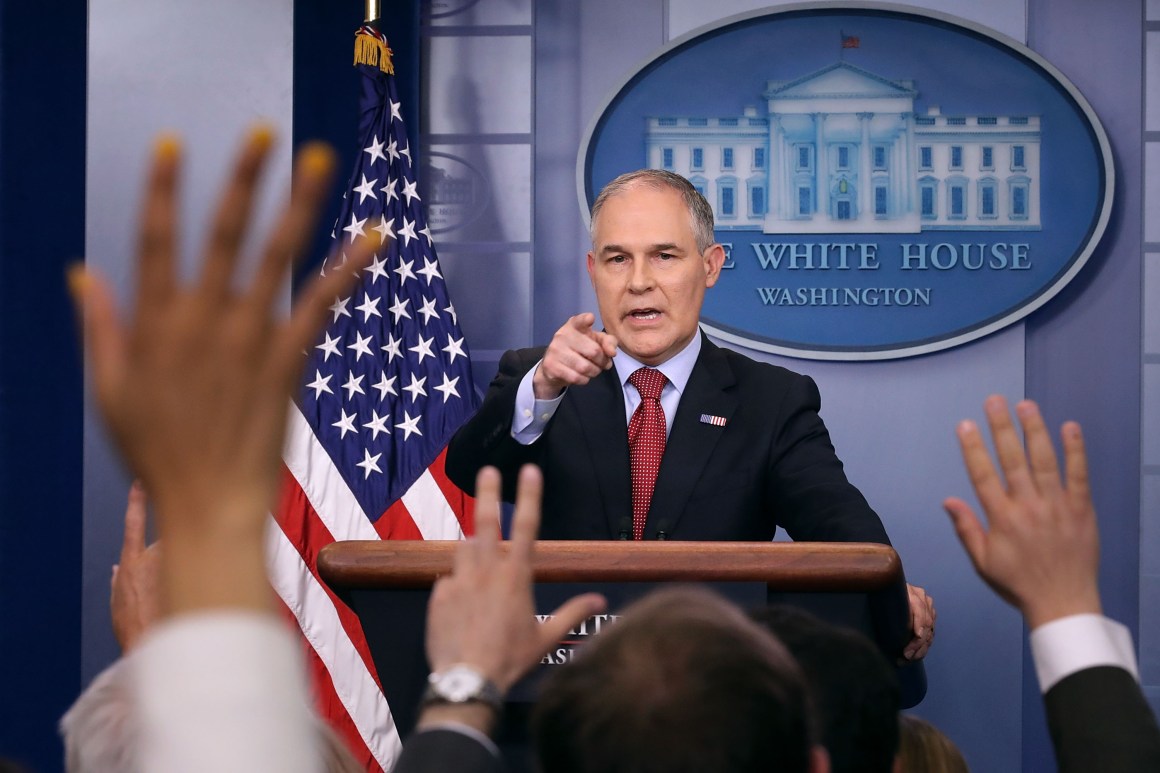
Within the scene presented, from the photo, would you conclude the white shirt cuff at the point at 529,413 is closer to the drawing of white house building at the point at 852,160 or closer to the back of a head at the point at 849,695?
the back of a head at the point at 849,695

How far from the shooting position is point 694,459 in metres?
2.14

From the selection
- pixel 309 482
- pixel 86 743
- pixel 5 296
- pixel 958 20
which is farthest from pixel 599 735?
pixel 958 20

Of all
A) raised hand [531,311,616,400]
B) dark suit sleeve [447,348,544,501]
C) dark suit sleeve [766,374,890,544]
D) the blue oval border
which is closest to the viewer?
raised hand [531,311,616,400]

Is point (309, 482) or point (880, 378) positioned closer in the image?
Result: point (309, 482)

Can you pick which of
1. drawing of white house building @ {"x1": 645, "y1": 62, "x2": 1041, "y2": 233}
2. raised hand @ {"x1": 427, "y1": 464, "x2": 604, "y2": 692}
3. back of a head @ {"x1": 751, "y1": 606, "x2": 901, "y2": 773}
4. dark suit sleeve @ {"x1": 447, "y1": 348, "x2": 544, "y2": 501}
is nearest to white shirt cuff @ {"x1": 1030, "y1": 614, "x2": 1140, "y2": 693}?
back of a head @ {"x1": 751, "y1": 606, "x2": 901, "y2": 773}

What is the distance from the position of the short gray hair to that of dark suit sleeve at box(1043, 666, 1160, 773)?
1.63m

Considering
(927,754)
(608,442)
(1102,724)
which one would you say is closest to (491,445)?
(608,442)

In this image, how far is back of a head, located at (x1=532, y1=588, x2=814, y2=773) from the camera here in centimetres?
68

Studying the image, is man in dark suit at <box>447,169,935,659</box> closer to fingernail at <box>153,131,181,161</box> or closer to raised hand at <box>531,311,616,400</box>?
raised hand at <box>531,311,616,400</box>

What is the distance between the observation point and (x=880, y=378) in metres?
3.59

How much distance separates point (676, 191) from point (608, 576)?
1.20 metres

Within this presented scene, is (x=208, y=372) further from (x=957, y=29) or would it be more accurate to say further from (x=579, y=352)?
(x=957, y=29)

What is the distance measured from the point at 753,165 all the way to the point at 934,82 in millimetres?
587

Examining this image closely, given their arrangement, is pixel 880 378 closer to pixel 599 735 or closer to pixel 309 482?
pixel 309 482
